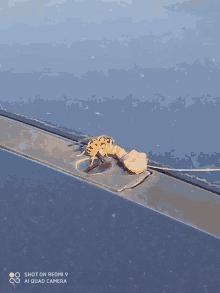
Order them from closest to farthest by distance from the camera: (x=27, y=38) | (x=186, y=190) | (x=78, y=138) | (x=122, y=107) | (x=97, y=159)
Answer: (x=186, y=190) → (x=97, y=159) → (x=78, y=138) → (x=122, y=107) → (x=27, y=38)

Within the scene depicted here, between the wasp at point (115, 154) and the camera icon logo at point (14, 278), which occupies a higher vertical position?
the wasp at point (115, 154)

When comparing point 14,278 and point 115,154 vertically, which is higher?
point 115,154

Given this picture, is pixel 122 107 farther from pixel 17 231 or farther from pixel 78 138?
pixel 17 231

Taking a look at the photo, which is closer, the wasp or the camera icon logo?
the camera icon logo

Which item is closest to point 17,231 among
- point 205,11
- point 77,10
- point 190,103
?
point 190,103

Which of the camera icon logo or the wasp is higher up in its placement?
the wasp

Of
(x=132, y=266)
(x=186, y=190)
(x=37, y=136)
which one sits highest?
(x=37, y=136)

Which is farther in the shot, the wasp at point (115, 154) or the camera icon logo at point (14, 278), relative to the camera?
the wasp at point (115, 154)

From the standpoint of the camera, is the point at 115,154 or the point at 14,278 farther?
the point at 115,154
